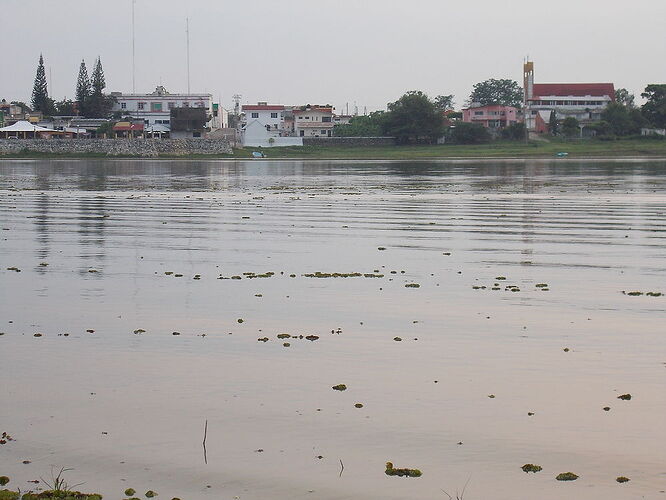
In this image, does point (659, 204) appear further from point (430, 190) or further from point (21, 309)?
point (21, 309)

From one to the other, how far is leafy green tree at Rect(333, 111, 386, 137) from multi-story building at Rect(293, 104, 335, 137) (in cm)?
950

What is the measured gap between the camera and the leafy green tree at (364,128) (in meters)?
143

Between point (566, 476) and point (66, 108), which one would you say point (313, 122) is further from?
point (566, 476)

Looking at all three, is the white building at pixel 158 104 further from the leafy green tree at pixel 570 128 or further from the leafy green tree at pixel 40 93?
the leafy green tree at pixel 570 128

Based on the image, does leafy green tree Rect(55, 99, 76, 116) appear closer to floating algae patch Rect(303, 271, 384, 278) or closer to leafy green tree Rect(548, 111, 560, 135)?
leafy green tree Rect(548, 111, 560, 135)

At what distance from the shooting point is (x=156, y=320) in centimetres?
1600

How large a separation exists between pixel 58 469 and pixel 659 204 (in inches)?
1370

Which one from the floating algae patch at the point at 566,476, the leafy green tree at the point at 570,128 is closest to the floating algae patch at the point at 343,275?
the floating algae patch at the point at 566,476

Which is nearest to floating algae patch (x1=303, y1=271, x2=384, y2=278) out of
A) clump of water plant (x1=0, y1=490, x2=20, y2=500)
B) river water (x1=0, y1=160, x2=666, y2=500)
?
river water (x1=0, y1=160, x2=666, y2=500)

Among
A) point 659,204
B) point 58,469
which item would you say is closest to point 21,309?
point 58,469

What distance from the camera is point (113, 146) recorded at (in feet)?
441

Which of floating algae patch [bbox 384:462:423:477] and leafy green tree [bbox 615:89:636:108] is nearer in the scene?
floating algae patch [bbox 384:462:423:477]

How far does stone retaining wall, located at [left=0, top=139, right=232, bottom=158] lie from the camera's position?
5261 inches

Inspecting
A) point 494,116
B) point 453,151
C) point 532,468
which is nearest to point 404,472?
point 532,468
